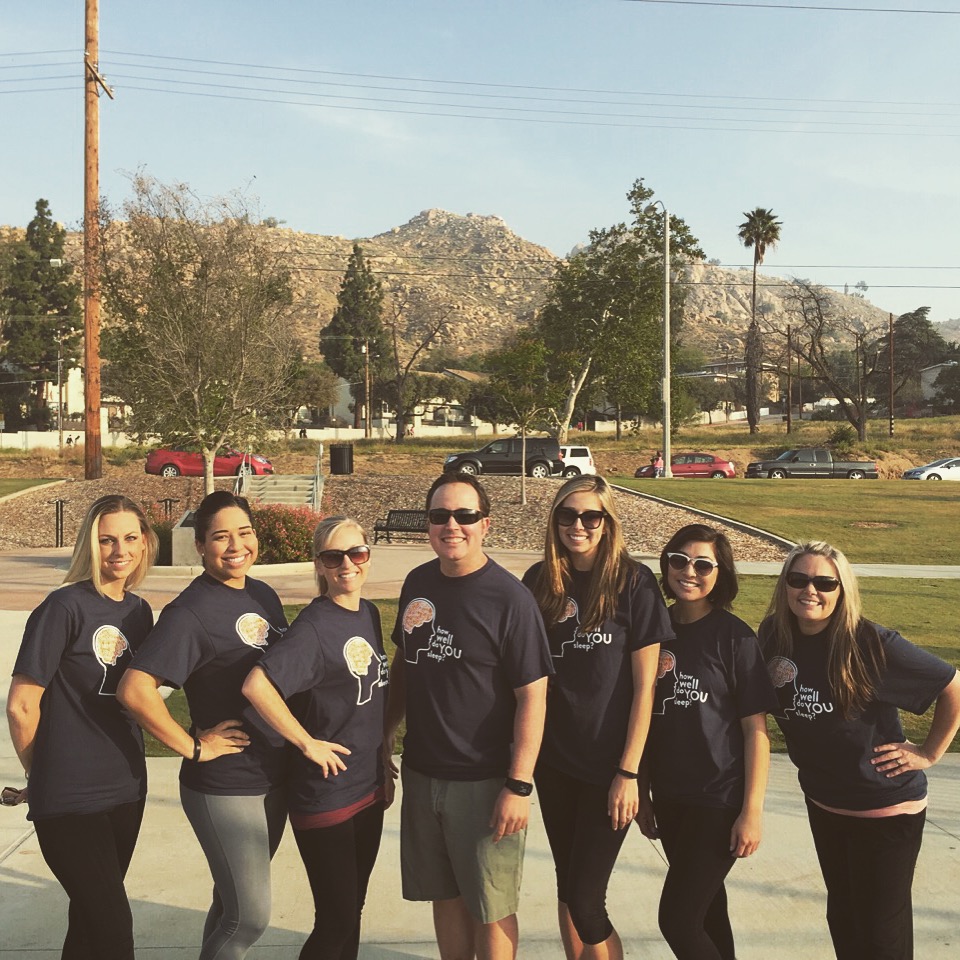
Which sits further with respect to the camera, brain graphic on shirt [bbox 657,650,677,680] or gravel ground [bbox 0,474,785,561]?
gravel ground [bbox 0,474,785,561]

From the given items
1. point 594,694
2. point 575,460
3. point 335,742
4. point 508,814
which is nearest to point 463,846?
point 508,814

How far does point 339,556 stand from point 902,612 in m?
10.0

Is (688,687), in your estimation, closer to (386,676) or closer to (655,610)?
(655,610)

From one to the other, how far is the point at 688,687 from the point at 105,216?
22560 mm

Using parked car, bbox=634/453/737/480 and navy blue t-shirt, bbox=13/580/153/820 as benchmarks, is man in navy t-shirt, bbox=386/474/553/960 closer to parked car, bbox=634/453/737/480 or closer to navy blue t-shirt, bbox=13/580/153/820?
navy blue t-shirt, bbox=13/580/153/820

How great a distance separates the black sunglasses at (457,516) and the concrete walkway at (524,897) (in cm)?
181

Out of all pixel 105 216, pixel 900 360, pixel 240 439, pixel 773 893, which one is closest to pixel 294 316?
pixel 240 439

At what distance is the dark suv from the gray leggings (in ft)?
95.2

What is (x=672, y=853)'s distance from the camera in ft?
10.3

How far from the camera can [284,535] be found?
15.9 m

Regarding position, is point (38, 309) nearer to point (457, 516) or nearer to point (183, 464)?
point (183, 464)

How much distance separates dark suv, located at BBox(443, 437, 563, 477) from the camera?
106ft

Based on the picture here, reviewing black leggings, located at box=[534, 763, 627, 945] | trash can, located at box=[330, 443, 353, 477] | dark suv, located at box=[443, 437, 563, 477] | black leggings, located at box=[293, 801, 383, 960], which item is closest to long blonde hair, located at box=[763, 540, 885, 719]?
black leggings, located at box=[534, 763, 627, 945]

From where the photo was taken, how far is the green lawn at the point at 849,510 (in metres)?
19.2
